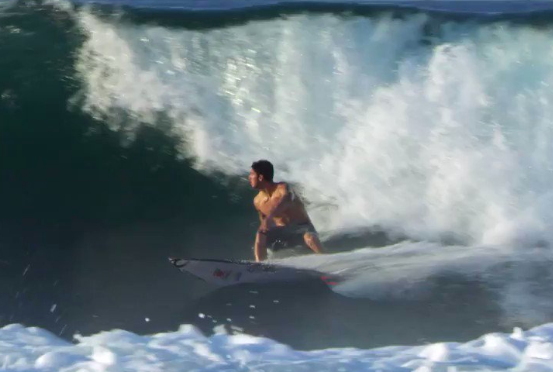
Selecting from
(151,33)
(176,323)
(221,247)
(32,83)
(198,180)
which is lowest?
(176,323)

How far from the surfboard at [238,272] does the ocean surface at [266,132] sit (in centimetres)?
51

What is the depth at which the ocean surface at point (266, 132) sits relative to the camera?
690cm

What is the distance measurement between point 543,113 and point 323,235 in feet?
6.39

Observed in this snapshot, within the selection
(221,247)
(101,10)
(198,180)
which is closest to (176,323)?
(221,247)

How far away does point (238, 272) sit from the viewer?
19.8 ft

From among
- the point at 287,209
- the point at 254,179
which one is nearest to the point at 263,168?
the point at 254,179

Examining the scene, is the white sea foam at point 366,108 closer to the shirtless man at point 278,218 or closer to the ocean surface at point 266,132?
the ocean surface at point 266,132

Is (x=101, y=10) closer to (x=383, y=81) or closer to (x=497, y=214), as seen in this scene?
(x=383, y=81)

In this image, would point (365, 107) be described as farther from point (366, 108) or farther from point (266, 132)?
point (266, 132)

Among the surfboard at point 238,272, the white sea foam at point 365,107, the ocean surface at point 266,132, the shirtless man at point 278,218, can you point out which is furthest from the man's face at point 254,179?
the white sea foam at point 365,107

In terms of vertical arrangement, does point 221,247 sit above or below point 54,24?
below

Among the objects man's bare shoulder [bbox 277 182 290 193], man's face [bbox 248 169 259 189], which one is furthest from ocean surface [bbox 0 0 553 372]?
man's face [bbox 248 169 259 189]

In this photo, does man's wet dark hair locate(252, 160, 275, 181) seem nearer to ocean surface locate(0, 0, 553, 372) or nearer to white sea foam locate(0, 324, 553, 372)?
ocean surface locate(0, 0, 553, 372)

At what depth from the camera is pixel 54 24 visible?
7590mm
